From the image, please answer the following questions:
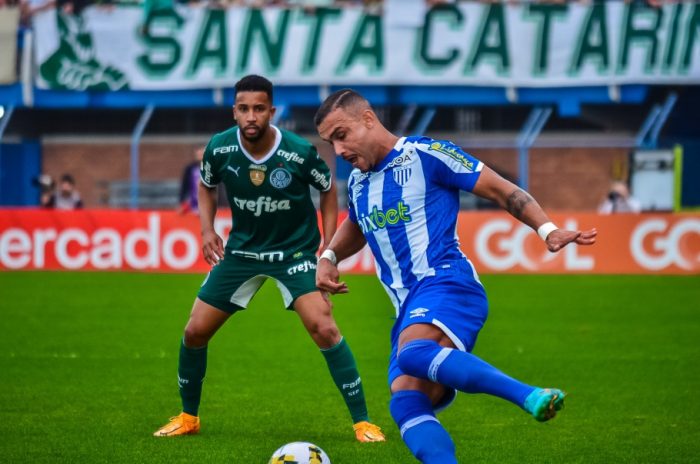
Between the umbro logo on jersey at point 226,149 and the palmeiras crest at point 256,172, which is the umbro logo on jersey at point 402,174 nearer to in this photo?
the palmeiras crest at point 256,172

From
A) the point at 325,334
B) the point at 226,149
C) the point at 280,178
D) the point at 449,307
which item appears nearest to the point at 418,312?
the point at 449,307

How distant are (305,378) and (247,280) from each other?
2.67 m

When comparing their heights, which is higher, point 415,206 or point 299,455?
point 415,206

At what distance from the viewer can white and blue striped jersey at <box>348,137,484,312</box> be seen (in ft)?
19.2

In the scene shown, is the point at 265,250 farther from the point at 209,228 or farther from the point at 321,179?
the point at 321,179

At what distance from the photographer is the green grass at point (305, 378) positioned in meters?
7.40

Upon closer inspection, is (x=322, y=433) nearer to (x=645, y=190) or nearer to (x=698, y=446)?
(x=698, y=446)

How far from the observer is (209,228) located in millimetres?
7742

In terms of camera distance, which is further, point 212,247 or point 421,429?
point 212,247

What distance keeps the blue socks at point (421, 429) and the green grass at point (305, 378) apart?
4.56 ft

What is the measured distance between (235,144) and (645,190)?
1720cm

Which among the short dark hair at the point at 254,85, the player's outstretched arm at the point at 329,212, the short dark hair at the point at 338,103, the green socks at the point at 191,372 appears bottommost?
the green socks at the point at 191,372

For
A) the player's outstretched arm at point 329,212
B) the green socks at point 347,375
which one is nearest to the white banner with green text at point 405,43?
the player's outstretched arm at point 329,212

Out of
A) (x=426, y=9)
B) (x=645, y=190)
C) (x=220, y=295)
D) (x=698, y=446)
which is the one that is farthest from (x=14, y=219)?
(x=698, y=446)
